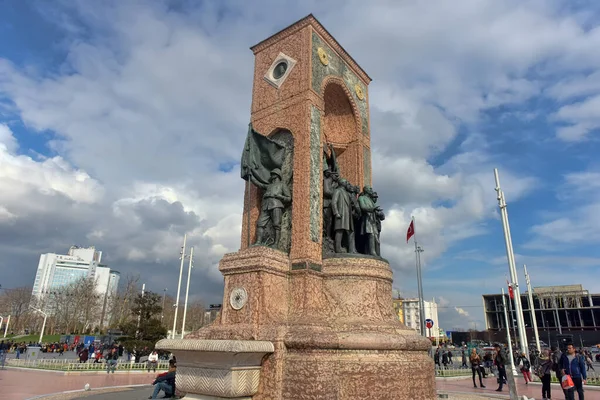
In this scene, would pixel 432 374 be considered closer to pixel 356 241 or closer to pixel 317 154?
pixel 356 241

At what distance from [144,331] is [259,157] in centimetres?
1886

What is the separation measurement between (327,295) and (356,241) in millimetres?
2307

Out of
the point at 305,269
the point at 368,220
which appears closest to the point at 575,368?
the point at 368,220

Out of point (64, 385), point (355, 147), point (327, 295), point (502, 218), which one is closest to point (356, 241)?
point (327, 295)

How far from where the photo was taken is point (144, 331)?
2458 cm

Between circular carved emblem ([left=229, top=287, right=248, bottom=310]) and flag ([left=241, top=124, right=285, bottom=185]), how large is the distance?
2.85 metres

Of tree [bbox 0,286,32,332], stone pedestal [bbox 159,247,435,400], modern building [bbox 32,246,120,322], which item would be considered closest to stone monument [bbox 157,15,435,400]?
Result: stone pedestal [bbox 159,247,435,400]

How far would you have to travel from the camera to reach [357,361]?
735 cm

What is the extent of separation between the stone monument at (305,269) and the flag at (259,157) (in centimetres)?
3

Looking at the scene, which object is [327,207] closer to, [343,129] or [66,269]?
[343,129]

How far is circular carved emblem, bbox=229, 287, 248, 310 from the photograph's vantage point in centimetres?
813

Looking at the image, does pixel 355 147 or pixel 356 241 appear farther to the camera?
pixel 355 147

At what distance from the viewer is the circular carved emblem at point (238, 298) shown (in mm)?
8126

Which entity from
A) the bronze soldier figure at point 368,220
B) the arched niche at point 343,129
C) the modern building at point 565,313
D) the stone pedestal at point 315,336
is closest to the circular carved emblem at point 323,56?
the arched niche at point 343,129
